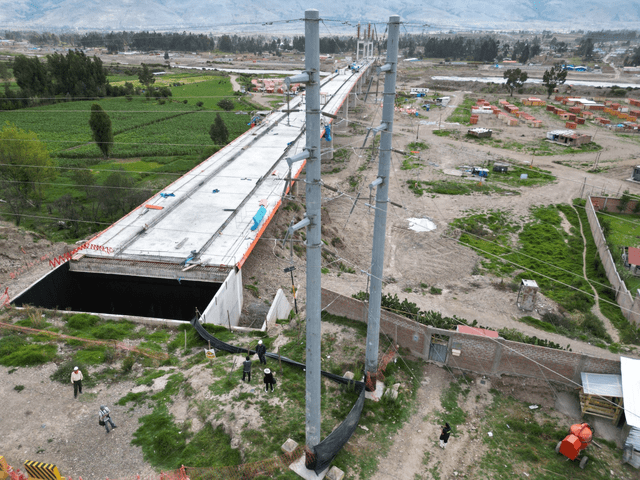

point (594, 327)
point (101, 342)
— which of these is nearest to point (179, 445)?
point (101, 342)

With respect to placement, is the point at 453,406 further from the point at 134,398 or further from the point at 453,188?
the point at 453,188

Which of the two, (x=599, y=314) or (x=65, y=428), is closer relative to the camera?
(x=65, y=428)

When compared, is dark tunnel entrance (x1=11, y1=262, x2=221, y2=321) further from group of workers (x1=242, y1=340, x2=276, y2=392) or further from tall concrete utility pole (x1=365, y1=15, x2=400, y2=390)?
tall concrete utility pole (x1=365, y1=15, x2=400, y2=390)

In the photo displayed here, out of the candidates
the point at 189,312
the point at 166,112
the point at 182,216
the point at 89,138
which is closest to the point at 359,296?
the point at 189,312

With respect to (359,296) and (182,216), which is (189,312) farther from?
(359,296)

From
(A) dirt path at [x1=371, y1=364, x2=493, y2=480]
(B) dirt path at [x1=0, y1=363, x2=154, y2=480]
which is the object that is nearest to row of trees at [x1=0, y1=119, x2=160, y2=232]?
(B) dirt path at [x1=0, y1=363, x2=154, y2=480]
